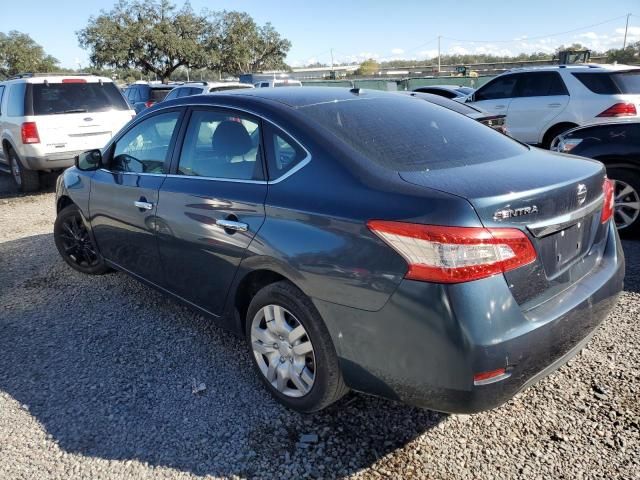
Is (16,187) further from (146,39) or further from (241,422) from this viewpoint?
(146,39)

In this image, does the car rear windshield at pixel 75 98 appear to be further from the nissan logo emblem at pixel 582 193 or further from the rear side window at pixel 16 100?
the nissan logo emblem at pixel 582 193

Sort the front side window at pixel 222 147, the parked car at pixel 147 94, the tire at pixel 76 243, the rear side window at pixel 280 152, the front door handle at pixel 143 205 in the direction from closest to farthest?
the rear side window at pixel 280 152, the front side window at pixel 222 147, the front door handle at pixel 143 205, the tire at pixel 76 243, the parked car at pixel 147 94

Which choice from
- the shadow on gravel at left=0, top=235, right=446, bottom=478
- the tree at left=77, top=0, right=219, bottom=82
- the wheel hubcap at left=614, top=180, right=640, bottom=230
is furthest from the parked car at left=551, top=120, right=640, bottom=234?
the tree at left=77, top=0, right=219, bottom=82

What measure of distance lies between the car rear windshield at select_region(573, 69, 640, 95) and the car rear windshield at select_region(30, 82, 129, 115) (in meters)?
8.11

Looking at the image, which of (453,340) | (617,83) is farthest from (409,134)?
(617,83)

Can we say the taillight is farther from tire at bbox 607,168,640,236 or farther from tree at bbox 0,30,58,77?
tree at bbox 0,30,58,77

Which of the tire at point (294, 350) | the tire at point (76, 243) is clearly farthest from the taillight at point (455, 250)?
the tire at point (76, 243)

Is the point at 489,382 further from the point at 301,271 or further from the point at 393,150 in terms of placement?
the point at 393,150

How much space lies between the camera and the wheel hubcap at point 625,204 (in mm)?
4969

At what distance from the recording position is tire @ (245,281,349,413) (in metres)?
2.46

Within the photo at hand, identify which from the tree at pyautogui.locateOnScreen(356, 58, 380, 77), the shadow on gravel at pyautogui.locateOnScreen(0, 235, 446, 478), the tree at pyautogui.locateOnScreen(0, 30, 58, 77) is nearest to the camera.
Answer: the shadow on gravel at pyautogui.locateOnScreen(0, 235, 446, 478)

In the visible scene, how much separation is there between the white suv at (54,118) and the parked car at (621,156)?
7.30m

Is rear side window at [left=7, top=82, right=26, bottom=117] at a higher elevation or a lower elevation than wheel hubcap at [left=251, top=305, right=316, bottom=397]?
higher

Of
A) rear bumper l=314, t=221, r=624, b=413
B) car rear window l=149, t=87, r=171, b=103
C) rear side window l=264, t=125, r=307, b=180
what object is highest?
car rear window l=149, t=87, r=171, b=103
